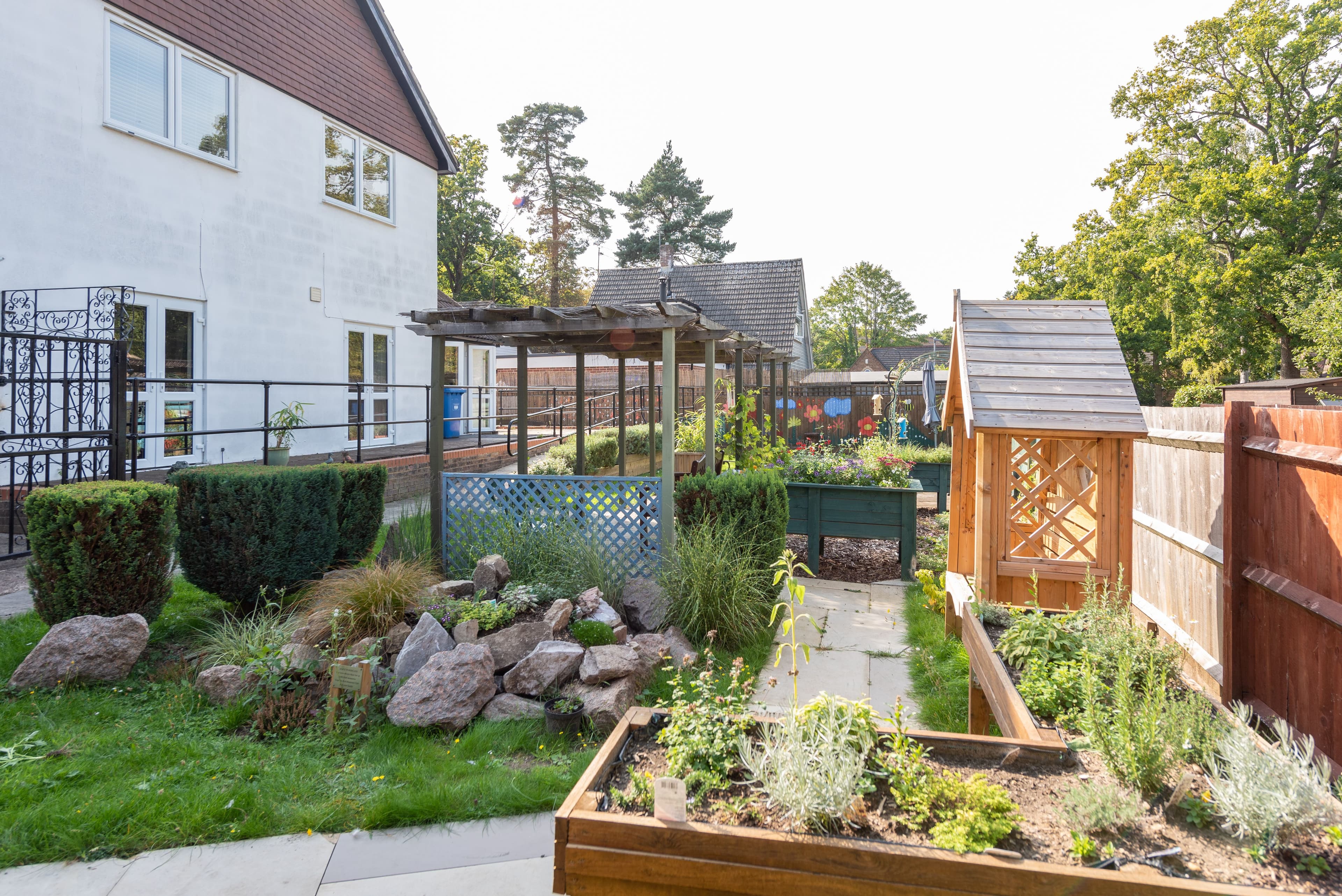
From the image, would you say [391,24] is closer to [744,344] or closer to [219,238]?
[219,238]

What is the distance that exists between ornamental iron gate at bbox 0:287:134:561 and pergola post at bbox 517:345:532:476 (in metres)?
3.11

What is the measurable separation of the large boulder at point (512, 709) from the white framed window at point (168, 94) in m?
7.61

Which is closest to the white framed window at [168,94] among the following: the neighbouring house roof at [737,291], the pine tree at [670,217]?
the neighbouring house roof at [737,291]

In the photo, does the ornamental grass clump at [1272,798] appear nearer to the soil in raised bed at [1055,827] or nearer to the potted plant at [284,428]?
the soil in raised bed at [1055,827]

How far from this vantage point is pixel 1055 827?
188 centimetres

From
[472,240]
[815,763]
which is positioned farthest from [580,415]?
[472,240]

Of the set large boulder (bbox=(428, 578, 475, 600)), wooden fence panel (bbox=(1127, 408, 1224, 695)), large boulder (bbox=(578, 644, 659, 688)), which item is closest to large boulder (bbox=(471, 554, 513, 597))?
large boulder (bbox=(428, 578, 475, 600))

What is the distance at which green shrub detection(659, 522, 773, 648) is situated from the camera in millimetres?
4891

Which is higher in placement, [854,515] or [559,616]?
[854,515]

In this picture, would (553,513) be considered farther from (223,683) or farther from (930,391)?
(930,391)

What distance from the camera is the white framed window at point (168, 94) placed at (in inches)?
305

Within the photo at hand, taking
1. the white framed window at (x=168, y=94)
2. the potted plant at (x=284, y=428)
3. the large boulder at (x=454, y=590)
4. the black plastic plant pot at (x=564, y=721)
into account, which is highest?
the white framed window at (x=168, y=94)

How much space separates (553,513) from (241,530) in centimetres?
218

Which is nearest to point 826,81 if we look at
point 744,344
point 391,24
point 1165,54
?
point 744,344
